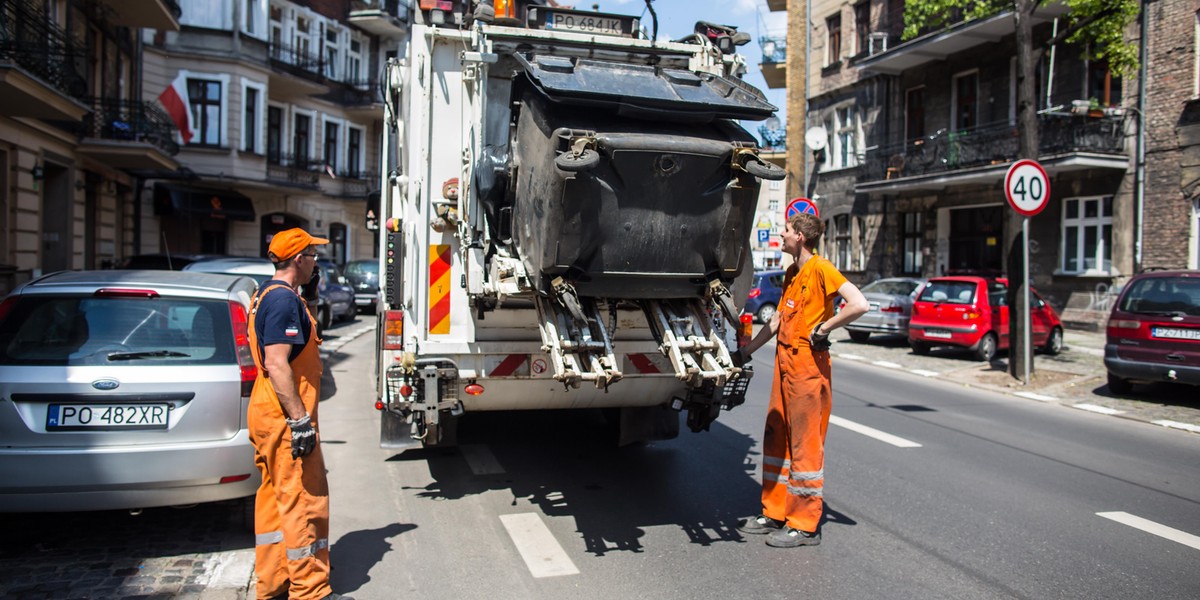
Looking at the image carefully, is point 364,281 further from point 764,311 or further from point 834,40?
point 834,40

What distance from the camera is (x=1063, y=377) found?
520 inches

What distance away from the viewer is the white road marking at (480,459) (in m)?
6.73

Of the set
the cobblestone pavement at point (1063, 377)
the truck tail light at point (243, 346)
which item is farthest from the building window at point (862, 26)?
the truck tail light at point (243, 346)

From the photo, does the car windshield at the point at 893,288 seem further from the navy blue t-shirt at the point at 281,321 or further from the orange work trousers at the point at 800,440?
the navy blue t-shirt at the point at 281,321

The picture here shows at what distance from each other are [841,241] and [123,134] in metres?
21.3

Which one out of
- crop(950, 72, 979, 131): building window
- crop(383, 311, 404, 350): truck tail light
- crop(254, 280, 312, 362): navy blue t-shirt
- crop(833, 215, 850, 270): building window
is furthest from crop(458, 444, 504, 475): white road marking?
crop(833, 215, 850, 270): building window

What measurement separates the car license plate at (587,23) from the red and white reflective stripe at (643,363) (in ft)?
6.99

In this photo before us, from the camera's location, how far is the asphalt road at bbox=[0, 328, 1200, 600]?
448 centimetres

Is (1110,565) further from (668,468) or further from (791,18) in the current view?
(791,18)

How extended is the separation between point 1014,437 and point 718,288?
215 inches

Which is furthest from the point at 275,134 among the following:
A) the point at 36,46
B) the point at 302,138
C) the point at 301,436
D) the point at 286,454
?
the point at 301,436

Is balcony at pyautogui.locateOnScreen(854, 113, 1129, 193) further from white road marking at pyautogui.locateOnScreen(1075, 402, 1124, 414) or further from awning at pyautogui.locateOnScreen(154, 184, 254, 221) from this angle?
awning at pyautogui.locateOnScreen(154, 184, 254, 221)

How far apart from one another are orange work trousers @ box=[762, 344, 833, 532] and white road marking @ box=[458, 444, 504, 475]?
2290 millimetres

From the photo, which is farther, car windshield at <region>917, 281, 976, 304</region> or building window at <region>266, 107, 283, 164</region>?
building window at <region>266, 107, 283, 164</region>
